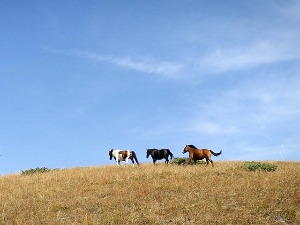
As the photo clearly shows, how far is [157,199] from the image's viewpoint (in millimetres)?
16969

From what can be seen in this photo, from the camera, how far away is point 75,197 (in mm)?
18312

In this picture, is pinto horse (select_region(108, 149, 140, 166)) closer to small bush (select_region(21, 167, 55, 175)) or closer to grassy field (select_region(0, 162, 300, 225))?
small bush (select_region(21, 167, 55, 175))

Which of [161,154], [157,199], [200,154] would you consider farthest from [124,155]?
[157,199]

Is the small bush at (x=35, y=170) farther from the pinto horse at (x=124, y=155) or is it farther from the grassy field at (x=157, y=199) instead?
the grassy field at (x=157, y=199)

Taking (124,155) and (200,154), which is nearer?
(200,154)

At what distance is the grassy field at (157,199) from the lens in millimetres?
14016

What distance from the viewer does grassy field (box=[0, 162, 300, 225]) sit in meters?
14.0

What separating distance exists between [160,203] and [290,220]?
17.5ft

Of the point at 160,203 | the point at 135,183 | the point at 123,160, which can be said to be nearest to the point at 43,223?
the point at 160,203

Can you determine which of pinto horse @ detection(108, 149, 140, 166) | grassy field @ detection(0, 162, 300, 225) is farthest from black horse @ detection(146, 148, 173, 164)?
grassy field @ detection(0, 162, 300, 225)

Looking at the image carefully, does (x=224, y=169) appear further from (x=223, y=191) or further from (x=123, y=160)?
(x=123, y=160)

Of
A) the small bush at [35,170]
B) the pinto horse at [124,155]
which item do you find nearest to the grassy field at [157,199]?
the small bush at [35,170]

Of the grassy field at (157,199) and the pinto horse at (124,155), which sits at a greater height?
the pinto horse at (124,155)

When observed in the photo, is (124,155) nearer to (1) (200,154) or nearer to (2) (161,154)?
(2) (161,154)
